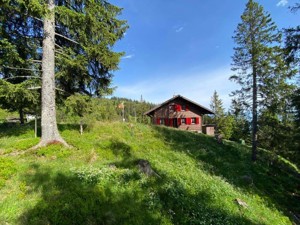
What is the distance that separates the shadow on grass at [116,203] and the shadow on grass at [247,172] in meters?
6.39

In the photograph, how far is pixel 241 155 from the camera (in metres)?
20.5

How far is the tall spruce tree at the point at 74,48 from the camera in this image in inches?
→ 448

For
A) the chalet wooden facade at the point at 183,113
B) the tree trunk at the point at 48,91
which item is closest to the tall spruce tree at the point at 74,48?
the tree trunk at the point at 48,91

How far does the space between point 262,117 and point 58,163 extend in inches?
677

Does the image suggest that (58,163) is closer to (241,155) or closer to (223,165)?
(223,165)

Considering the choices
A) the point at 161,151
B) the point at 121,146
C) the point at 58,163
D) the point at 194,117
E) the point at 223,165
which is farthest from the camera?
the point at 194,117

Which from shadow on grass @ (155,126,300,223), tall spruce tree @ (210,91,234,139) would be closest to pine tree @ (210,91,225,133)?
tall spruce tree @ (210,91,234,139)

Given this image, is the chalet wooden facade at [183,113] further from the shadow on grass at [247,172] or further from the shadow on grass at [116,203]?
the shadow on grass at [116,203]

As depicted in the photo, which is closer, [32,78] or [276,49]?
[32,78]

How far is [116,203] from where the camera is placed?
21.0ft

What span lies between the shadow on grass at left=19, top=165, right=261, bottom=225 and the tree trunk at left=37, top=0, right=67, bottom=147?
2930 mm

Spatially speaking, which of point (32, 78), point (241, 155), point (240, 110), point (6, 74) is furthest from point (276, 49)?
point (6, 74)

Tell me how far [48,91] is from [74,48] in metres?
4.27

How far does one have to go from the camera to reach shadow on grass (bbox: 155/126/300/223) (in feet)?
45.0
